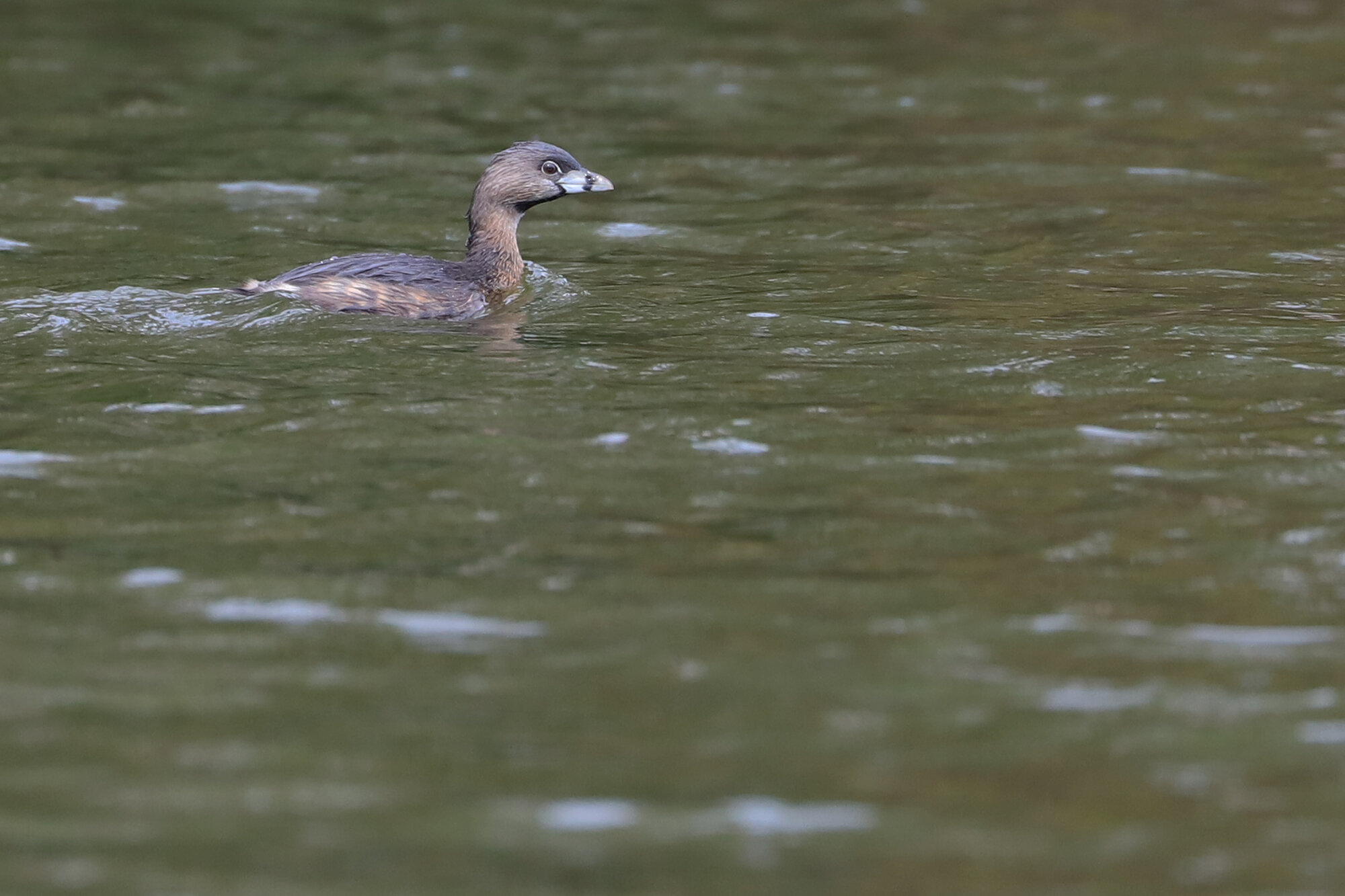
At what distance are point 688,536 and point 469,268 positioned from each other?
4075 millimetres

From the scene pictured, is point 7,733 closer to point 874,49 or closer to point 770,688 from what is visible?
point 770,688

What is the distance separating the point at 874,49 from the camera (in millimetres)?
17156

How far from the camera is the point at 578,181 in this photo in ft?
33.9

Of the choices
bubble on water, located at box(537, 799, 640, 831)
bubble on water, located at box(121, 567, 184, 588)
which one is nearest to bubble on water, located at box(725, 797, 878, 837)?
bubble on water, located at box(537, 799, 640, 831)

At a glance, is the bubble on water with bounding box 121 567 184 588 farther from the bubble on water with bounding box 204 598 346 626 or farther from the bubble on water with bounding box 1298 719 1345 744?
the bubble on water with bounding box 1298 719 1345 744

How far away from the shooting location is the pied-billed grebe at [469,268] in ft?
29.9

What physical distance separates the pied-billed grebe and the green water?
166 millimetres

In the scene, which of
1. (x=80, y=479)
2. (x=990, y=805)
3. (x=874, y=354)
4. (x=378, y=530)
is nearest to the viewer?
(x=990, y=805)

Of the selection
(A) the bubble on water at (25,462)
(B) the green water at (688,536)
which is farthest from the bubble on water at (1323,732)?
(A) the bubble on water at (25,462)

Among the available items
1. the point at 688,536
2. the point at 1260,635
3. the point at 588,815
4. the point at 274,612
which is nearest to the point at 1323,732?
the point at 1260,635

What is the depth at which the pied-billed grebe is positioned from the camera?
29.9 feet

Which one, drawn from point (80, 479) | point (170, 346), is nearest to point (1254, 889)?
point (80, 479)

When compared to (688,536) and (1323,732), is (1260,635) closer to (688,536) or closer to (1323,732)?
(1323,732)

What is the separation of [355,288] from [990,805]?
5322 mm
